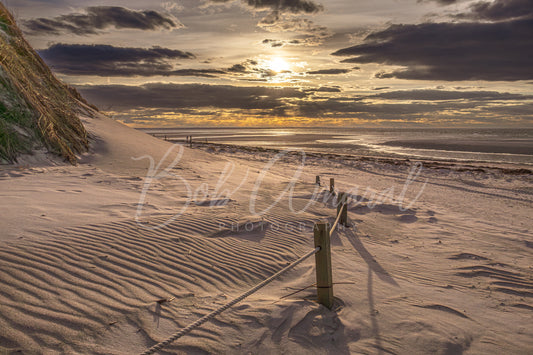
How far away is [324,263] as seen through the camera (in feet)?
11.8

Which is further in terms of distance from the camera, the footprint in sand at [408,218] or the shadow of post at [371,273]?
the footprint in sand at [408,218]

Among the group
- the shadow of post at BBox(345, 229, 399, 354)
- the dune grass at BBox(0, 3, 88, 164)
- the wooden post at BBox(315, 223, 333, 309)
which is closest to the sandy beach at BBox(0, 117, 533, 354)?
the shadow of post at BBox(345, 229, 399, 354)

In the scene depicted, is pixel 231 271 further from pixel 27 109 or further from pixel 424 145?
pixel 424 145

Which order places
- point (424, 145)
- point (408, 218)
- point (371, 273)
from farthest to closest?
point (424, 145) → point (408, 218) → point (371, 273)

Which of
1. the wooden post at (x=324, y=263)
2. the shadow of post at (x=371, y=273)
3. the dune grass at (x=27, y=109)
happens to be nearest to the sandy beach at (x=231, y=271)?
the shadow of post at (x=371, y=273)

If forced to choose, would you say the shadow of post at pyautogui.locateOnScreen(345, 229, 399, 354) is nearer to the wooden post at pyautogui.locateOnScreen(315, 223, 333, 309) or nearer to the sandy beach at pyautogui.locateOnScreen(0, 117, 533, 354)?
the sandy beach at pyautogui.locateOnScreen(0, 117, 533, 354)

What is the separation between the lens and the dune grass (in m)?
7.97

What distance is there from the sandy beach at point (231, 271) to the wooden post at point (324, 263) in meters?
0.18

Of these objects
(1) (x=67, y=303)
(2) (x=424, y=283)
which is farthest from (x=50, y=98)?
(2) (x=424, y=283)

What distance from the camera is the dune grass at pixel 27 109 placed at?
797 centimetres

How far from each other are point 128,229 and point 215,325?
8.14ft

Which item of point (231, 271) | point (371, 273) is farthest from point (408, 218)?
point (231, 271)

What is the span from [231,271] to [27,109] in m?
7.93

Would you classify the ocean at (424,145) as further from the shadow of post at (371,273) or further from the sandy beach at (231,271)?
the shadow of post at (371,273)
